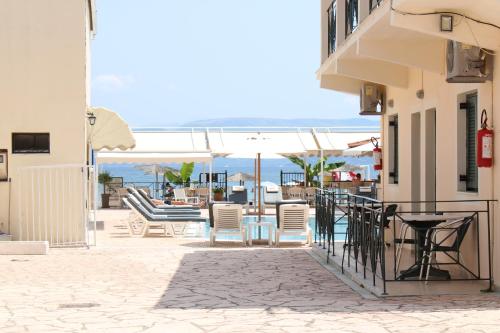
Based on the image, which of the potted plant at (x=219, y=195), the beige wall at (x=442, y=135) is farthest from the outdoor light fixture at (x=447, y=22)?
the potted plant at (x=219, y=195)

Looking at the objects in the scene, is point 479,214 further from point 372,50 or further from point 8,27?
point 8,27

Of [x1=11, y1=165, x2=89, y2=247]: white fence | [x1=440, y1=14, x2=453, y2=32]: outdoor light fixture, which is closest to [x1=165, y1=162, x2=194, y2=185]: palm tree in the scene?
[x1=11, y1=165, x2=89, y2=247]: white fence

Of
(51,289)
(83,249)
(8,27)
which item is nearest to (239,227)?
(83,249)

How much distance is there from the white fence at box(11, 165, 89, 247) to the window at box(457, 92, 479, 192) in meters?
8.43

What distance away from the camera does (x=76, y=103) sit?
60.3 ft

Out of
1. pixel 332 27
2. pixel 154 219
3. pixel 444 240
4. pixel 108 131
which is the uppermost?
pixel 332 27

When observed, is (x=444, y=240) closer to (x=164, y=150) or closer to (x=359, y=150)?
(x=359, y=150)

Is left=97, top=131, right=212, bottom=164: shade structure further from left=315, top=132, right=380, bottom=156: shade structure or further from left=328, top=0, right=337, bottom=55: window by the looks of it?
left=328, top=0, right=337, bottom=55: window

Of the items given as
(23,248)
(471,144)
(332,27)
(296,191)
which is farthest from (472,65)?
(296,191)

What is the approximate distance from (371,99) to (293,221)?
3.24m

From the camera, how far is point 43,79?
60.2 feet

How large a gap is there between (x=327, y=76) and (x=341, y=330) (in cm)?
1109

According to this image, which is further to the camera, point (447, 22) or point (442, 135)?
point (442, 135)

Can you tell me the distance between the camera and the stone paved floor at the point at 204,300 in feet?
29.8
